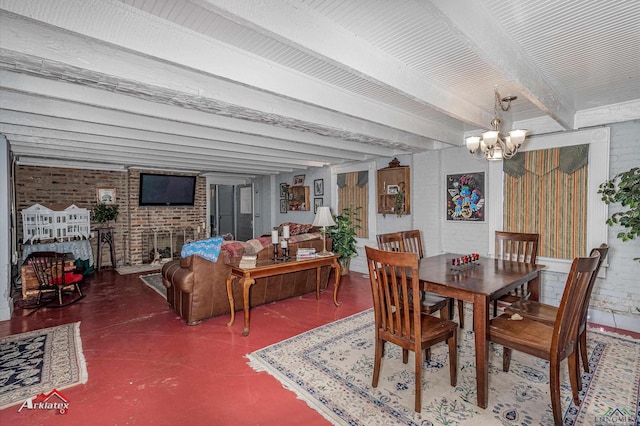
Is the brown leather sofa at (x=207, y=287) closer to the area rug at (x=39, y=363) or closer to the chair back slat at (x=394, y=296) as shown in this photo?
the area rug at (x=39, y=363)

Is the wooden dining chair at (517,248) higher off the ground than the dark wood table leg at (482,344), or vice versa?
the wooden dining chair at (517,248)

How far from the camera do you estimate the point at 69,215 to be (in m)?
5.98

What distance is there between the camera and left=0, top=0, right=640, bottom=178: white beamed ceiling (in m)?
1.67

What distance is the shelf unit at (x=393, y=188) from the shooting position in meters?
5.47

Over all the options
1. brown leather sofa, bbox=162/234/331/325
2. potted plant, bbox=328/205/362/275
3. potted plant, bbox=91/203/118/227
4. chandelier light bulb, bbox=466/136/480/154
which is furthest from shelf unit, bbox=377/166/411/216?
potted plant, bbox=91/203/118/227

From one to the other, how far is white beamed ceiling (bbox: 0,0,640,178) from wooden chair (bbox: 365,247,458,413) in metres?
1.24

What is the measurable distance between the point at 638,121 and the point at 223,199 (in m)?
9.27

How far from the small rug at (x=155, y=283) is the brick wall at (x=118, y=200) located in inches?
64.2

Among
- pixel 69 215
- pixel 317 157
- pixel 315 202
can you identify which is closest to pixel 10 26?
pixel 317 157

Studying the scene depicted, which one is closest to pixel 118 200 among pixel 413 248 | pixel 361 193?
pixel 361 193

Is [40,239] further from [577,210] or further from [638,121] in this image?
[638,121]

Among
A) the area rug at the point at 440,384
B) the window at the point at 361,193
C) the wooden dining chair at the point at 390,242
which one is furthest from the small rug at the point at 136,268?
the wooden dining chair at the point at 390,242

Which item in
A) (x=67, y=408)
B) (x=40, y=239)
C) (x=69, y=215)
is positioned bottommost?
(x=67, y=408)

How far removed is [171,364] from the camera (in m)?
2.69
